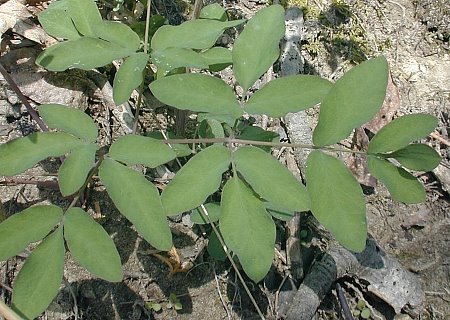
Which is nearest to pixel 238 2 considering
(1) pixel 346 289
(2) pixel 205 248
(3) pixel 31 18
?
(3) pixel 31 18

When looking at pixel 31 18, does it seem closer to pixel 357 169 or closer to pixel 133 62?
pixel 133 62

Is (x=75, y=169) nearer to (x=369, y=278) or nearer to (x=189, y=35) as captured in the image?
(x=189, y=35)

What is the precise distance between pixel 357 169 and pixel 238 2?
94 centimetres

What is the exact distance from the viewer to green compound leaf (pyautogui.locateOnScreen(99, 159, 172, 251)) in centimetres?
125

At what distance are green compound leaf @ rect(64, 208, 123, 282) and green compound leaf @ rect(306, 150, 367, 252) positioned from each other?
46 centimetres

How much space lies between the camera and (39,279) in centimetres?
125

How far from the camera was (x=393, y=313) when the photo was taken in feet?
6.51

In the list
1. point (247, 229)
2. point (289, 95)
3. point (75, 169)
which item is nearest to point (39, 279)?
point (75, 169)

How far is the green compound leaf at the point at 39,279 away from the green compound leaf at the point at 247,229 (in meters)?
0.39

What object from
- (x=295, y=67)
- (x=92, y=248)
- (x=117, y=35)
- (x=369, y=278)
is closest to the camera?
(x=92, y=248)

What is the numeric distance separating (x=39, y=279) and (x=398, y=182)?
849 mm

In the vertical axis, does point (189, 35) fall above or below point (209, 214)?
above

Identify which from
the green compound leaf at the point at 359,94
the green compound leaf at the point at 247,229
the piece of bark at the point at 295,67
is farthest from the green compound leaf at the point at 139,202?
the piece of bark at the point at 295,67

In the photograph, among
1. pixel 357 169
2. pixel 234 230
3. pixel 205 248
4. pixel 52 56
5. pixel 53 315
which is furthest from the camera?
pixel 357 169
